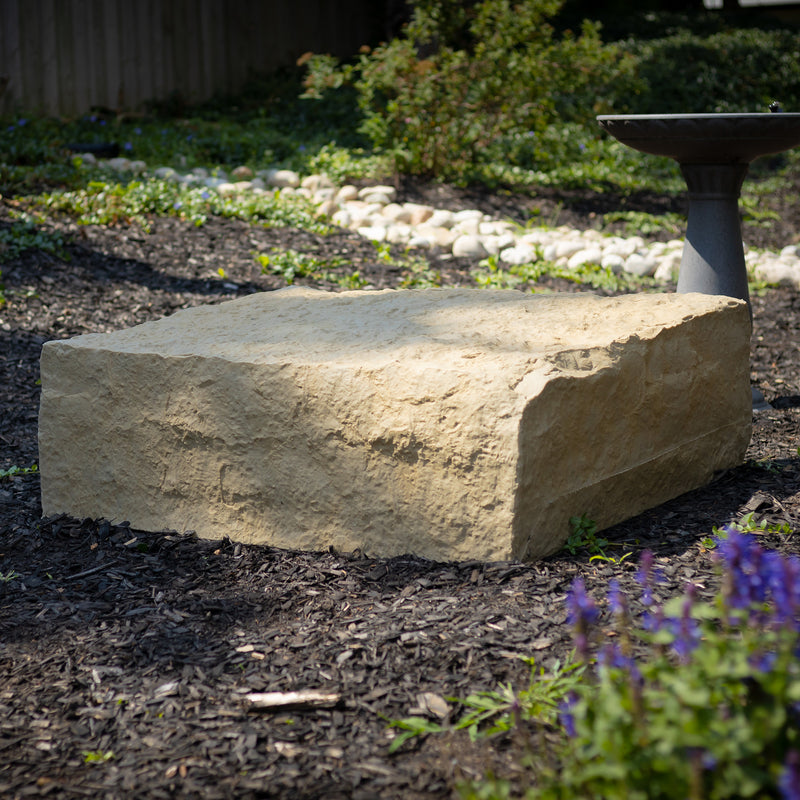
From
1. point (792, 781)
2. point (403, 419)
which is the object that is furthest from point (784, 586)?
point (403, 419)

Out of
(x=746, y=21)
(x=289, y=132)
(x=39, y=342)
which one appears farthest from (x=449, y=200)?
(x=746, y=21)

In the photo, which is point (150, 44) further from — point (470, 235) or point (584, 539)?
point (584, 539)

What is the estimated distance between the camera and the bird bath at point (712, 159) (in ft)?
12.0

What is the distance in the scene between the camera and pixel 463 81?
8039 mm

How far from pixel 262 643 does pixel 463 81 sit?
6749 millimetres

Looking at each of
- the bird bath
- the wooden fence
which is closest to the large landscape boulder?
the bird bath

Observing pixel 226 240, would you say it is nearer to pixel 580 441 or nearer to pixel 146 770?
pixel 580 441

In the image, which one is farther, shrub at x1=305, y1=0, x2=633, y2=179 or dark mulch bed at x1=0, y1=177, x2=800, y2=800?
shrub at x1=305, y1=0, x2=633, y2=179

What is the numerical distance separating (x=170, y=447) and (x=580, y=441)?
1327 millimetres

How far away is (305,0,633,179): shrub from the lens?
791 centimetres

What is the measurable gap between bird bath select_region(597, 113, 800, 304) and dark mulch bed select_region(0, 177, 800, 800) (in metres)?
0.83

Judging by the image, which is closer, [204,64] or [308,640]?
[308,640]

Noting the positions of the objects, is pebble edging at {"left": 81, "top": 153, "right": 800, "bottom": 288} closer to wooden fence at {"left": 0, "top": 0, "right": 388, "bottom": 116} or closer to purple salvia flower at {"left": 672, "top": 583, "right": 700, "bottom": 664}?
wooden fence at {"left": 0, "top": 0, "right": 388, "bottom": 116}

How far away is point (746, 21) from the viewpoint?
50.5ft
